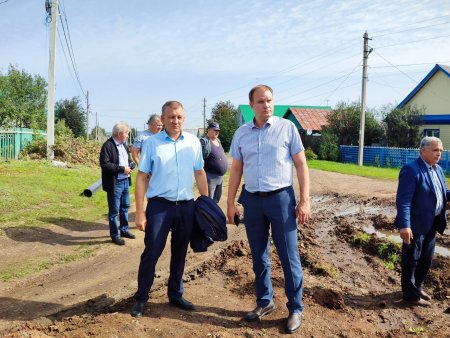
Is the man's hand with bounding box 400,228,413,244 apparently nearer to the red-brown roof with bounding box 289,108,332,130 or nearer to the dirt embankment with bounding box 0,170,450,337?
the dirt embankment with bounding box 0,170,450,337

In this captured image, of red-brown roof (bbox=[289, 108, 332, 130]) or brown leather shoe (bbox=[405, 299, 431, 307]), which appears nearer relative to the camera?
brown leather shoe (bbox=[405, 299, 431, 307])

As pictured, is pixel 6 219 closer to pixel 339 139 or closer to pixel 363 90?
Result: pixel 363 90

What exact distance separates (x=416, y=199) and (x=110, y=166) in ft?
13.9

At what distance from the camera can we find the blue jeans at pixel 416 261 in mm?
4367

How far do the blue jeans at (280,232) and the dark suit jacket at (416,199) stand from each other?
1.35 metres

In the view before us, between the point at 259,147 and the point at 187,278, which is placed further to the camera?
the point at 187,278

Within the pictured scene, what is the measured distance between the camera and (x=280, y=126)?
3.62 metres

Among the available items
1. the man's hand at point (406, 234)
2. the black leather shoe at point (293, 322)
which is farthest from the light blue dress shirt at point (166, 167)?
the man's hand at point (406, 234)

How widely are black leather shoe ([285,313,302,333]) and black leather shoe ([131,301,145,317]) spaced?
1316 millimetres

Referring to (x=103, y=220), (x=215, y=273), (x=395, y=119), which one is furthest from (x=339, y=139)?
(x=215, y=273)

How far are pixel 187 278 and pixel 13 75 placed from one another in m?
32.4

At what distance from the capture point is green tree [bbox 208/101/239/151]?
46844 millimetres

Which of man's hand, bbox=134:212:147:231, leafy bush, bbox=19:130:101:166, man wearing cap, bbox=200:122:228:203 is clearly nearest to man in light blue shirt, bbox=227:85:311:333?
man's hand, bbox=134:212:147:231

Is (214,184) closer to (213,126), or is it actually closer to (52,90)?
(213,126)
